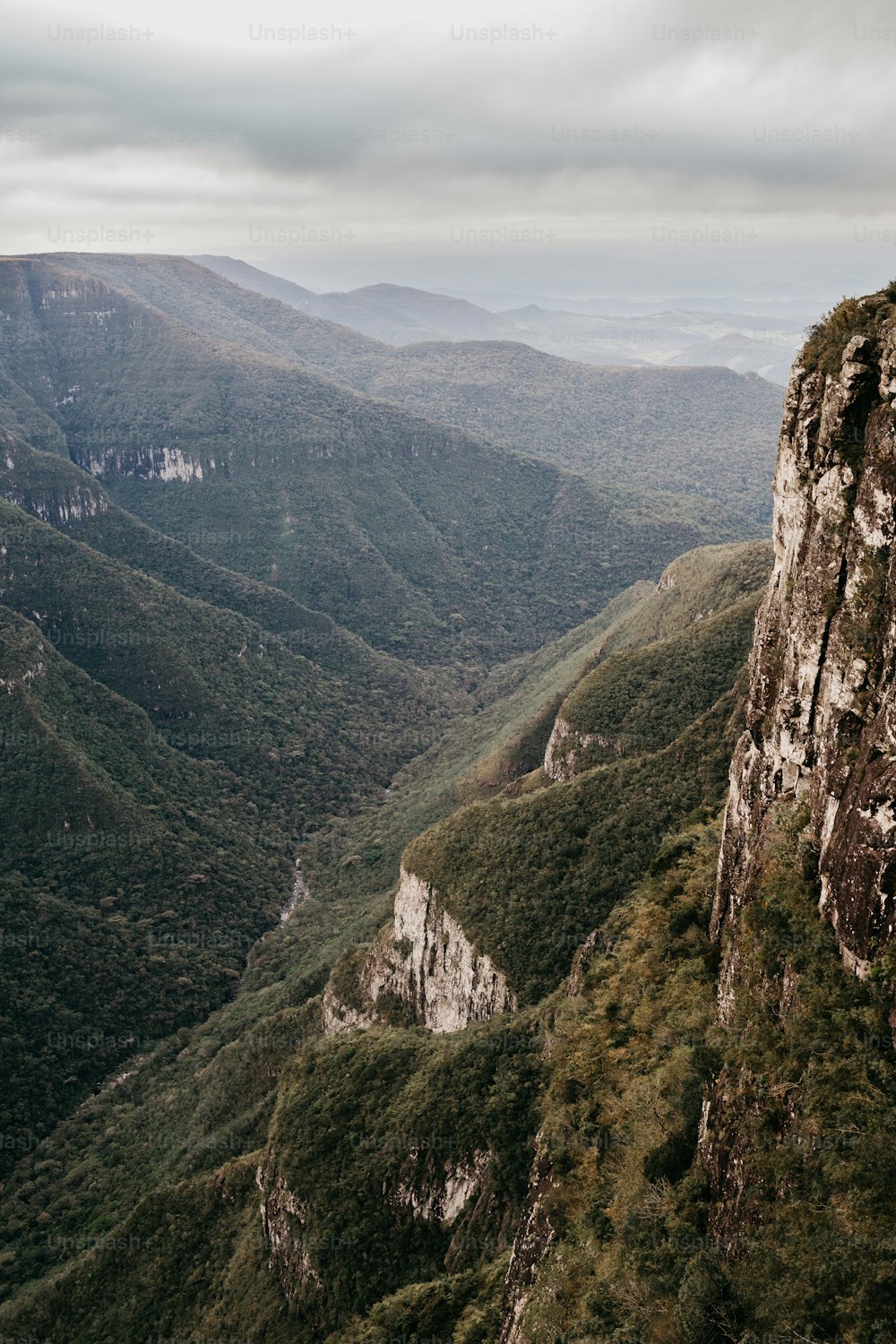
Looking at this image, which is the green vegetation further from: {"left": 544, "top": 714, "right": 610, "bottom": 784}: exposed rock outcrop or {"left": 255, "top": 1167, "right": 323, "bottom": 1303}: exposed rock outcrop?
{"left": 544, "top": 714, "right": 610, "bottom": 784}: exposed rock outcrop

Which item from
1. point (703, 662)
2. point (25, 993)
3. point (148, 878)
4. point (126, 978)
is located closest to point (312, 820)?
point (148, 878)

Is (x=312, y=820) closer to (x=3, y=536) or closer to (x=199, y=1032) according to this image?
(x=199, y=1032)

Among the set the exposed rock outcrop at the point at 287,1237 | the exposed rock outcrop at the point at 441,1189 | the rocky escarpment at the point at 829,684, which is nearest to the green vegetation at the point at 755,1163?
the rocky escarpment at the point at 829,684

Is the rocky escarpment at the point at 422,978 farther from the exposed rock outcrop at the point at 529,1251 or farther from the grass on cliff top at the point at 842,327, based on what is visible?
the grass on cliff top at the point at 842,327

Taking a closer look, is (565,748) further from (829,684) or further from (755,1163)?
(755,1163)

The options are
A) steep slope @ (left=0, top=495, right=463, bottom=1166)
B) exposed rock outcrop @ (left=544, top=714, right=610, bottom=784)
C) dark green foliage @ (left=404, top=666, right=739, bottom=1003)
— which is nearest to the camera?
dark green foliage @ (left=404, top=666, right=739, bottom=1003)

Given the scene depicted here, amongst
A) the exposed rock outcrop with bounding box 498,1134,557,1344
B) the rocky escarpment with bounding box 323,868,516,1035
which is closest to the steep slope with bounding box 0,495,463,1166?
the rocky escarpment with bounding box 323,868,516,1035
